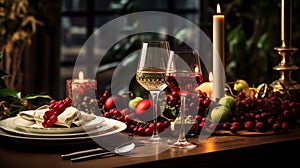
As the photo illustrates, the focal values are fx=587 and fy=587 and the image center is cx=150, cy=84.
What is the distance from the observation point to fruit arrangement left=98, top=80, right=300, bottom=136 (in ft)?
4.58

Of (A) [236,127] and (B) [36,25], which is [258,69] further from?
(A) [236,127]

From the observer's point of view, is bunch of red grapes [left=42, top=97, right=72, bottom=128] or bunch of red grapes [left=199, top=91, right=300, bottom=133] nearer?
bunch of red grapes [left=42, top=97, right=72, bottom=128]

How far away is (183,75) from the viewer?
4.13 feet

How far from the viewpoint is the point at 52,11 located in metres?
3.59

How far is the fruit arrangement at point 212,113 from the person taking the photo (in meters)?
1.40

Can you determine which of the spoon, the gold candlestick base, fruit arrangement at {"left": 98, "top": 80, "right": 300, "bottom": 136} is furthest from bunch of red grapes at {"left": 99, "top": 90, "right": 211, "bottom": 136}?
the gold candlestick base

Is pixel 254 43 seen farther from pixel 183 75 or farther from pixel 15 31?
pixel 183 75

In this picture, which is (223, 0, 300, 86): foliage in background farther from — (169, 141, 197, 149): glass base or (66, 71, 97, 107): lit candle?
(169, 141, 197, 149): glass base

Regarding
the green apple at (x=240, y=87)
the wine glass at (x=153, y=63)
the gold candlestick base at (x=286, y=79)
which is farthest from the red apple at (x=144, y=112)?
the gold candlestick base at (x=286, y=79)

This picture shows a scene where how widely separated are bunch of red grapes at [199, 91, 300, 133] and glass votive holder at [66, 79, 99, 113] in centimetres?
28

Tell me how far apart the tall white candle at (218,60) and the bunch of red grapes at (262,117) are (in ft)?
A: 0.20

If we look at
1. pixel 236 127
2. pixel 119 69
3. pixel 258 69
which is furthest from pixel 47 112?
pixel 258 69

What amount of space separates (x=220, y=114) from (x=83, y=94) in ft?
1.17

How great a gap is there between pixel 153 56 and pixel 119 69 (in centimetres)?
255
